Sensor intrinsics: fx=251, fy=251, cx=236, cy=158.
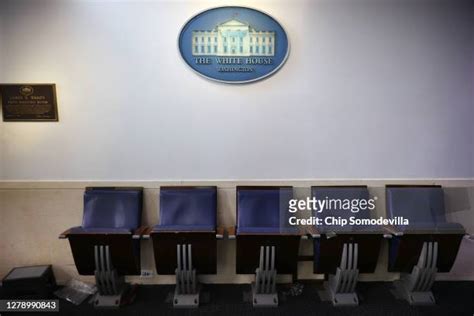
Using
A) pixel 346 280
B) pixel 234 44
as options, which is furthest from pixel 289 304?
pixel 234 44

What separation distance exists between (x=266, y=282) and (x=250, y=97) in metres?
1.68

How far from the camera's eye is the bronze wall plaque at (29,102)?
2.34 meters

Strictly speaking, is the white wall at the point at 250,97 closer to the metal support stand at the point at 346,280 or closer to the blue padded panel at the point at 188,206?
the blue padded panel at the point at 188,206

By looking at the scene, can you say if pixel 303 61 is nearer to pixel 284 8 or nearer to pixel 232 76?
pixel 284 8

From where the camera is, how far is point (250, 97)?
7.85ft

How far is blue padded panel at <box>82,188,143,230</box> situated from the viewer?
7.44ft

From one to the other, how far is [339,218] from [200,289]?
1439 mm

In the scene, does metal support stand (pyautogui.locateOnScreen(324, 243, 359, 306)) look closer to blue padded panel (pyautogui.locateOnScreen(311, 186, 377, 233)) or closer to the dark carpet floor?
the dark carpet floor

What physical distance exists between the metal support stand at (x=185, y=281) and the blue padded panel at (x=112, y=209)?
21.2 inches

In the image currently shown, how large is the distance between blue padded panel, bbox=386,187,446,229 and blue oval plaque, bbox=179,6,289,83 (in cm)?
165

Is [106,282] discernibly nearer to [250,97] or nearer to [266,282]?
[266,282]

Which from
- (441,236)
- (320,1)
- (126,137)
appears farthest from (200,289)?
(320,1)

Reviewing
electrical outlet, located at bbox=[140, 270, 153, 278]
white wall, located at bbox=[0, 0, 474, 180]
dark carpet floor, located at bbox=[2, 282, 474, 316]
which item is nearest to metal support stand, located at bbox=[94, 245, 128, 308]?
dark carpet floor, located at bbox=[2, 282, 474, 316]

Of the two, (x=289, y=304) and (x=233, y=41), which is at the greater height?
(x=233, y=41)
